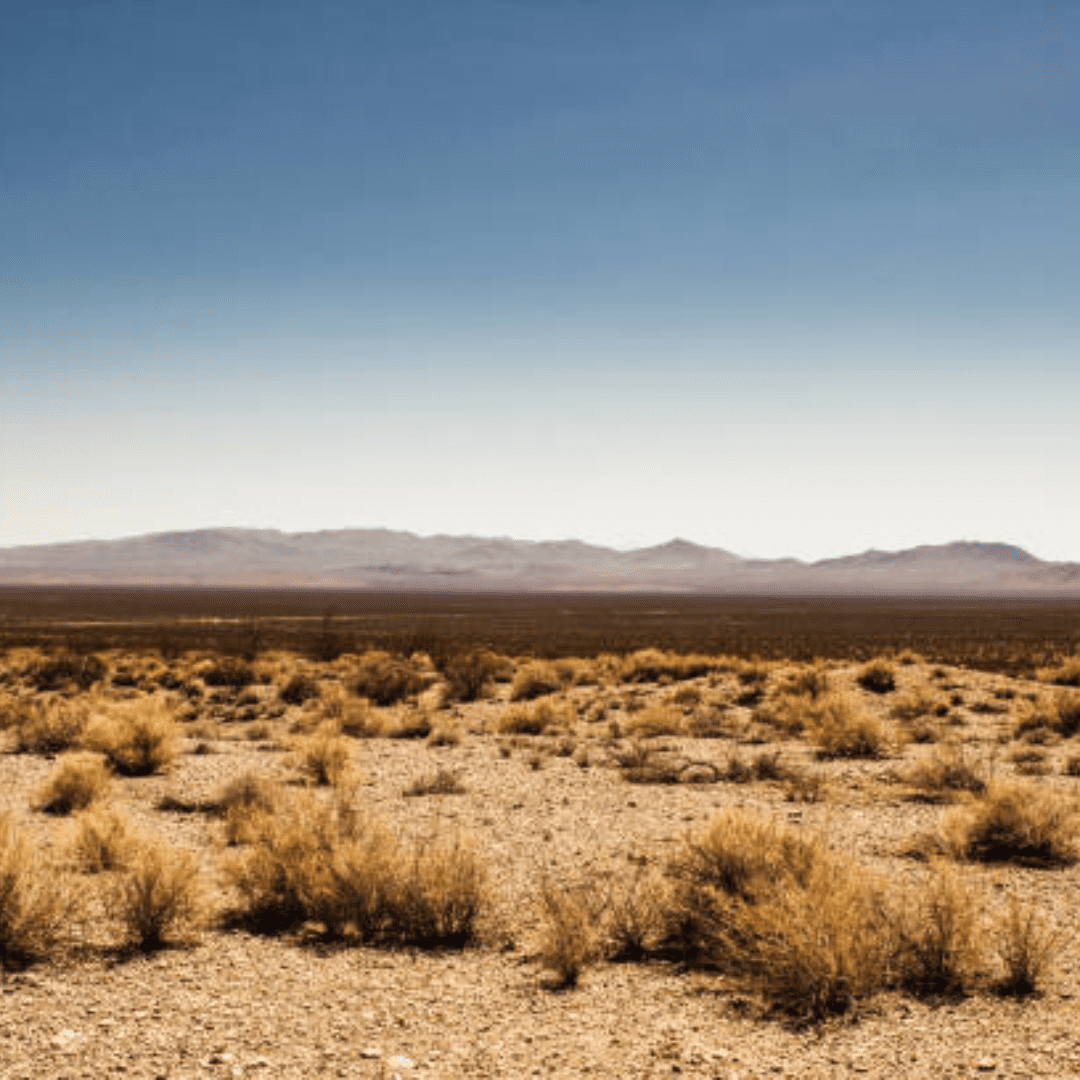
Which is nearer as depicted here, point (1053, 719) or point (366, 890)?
point (366, 890)

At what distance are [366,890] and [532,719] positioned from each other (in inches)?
558

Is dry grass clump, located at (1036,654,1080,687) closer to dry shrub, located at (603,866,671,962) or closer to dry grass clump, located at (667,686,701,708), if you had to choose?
dry grass clump, located at (667,686,701,708)

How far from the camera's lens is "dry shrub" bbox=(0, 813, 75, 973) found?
823cm

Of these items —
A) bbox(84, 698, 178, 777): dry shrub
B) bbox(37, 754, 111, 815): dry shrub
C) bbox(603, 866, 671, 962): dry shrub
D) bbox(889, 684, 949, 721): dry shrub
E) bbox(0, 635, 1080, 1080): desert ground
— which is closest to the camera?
bbox(0, 635, 1080, 1080): desert ground

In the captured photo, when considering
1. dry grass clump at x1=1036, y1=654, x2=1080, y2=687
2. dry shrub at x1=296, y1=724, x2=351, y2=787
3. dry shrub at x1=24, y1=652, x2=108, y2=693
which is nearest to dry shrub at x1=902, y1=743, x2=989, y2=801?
dry shrub at x1=296, y1=724, x2=351, y2=787

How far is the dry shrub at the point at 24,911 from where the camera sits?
27.0 ft

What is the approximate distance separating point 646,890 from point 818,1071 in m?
3.37

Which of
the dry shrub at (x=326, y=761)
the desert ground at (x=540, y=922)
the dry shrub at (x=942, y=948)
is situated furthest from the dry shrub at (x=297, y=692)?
the dry shrub at (x=942, y=948)

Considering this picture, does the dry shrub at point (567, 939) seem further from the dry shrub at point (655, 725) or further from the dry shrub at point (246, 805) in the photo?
the dry shrub at point (655, 725)

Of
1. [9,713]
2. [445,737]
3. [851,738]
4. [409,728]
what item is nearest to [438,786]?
[445,737]

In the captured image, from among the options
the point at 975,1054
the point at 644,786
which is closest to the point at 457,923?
the point at 975,1054

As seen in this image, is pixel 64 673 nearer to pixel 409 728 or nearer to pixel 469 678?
pixel 469 678

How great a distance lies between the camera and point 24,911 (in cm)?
833

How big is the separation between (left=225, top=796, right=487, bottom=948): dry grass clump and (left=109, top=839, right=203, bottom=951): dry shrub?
0.59 meters
